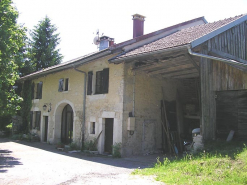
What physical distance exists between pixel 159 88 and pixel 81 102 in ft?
13.3

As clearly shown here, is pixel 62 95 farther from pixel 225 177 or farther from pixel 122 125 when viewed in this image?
pixel 225 177

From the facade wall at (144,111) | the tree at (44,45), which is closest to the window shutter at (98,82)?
the facade wall at (144,111)

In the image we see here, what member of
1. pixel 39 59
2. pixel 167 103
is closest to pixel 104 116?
pixel 167 103

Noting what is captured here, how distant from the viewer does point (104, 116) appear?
11852 mm

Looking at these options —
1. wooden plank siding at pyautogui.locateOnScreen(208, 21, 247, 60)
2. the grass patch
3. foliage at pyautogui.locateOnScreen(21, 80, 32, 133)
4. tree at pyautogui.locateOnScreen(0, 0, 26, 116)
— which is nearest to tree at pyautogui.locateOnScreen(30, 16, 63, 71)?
foliage at pyautogui.locateOnScreen(21, 80, 32, 133)

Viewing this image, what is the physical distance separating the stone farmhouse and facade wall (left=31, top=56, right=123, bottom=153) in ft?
0.15

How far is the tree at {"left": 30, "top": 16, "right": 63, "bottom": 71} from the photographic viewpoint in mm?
25156

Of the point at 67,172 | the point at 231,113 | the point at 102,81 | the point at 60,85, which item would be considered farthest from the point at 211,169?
the point at 60,85

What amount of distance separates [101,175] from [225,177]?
3.23m

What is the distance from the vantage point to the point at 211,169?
20.1ft

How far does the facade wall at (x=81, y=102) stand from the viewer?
1134 centimetres

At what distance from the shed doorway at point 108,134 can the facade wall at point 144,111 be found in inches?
41.3

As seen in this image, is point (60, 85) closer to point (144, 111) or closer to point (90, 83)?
point (90, 83)

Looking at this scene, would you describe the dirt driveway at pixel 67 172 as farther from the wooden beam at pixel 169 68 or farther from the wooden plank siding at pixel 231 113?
the wooden beam at pixel 169 68
